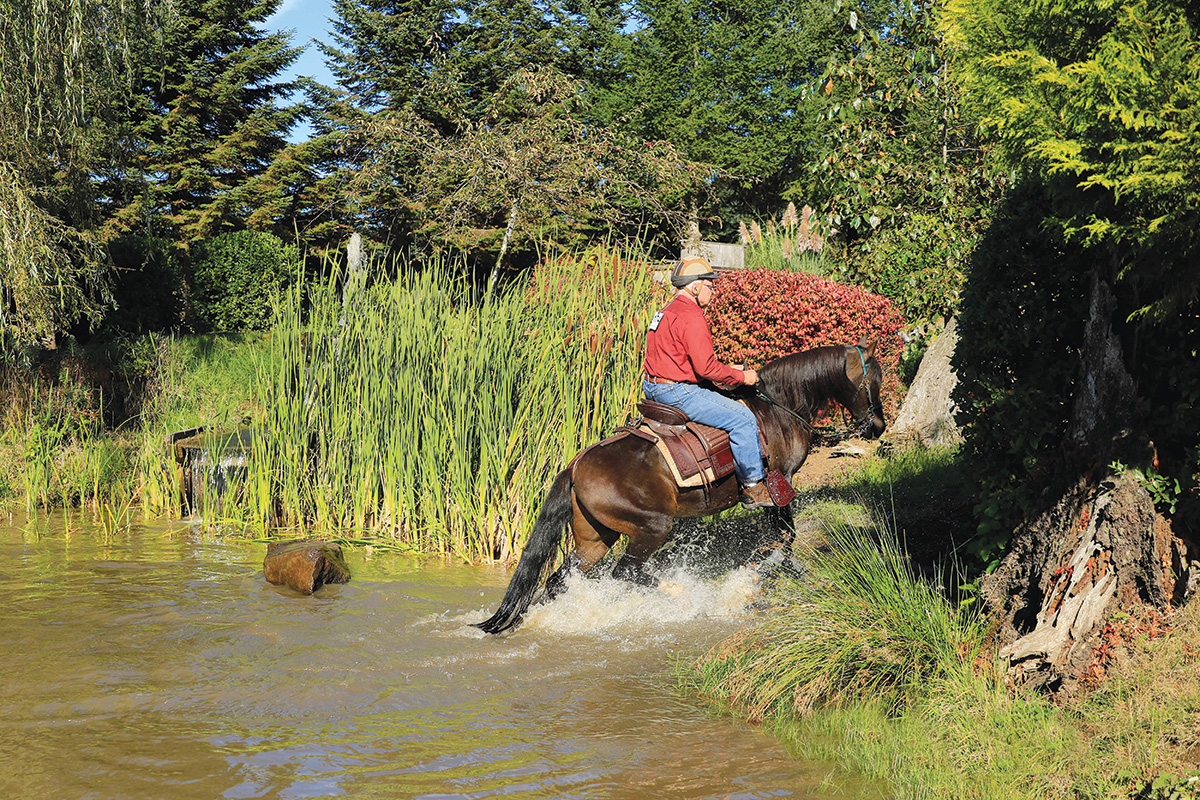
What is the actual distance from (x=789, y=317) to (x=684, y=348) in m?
4.22

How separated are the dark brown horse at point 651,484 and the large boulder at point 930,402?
3511 mm

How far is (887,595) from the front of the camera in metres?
4.48

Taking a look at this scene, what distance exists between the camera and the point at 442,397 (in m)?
7.72

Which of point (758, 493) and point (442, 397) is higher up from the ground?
point (442, 397)

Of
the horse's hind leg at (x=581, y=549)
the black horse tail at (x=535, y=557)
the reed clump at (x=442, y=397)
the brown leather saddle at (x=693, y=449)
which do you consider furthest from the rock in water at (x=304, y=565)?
the brown leather saddle at (x=693, y=449)

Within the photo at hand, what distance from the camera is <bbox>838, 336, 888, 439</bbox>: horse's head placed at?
658 cm

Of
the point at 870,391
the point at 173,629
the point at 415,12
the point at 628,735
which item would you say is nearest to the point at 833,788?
the point at 628,735

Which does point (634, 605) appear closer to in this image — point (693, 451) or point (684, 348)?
point (693, 451)

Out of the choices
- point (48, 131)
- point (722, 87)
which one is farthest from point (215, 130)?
point (48, 131)

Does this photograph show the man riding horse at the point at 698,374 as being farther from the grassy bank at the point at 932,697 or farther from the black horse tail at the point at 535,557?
the grassy bank at the point at 932,697

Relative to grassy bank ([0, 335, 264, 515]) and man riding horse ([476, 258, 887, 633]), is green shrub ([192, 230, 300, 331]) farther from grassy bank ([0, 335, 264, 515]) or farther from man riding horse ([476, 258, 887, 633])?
man riding horse ([476, 258, 887, 633])

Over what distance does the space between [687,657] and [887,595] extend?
144 centimetres

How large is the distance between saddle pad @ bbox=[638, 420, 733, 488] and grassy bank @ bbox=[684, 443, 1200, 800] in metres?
1.12

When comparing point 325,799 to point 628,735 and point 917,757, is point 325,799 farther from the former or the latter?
point 917,757
